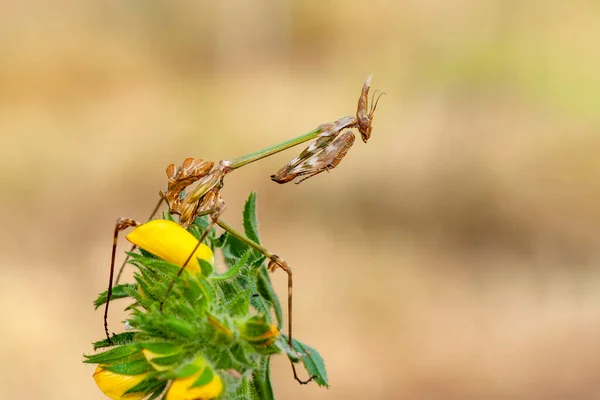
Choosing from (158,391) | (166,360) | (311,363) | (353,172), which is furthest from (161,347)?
(353,172)

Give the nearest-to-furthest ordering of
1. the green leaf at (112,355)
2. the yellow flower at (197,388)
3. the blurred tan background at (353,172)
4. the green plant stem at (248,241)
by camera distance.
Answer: the yellow flower at (197,388)
the green leaf at (112,355)
the green plant stem at (248,241)
the blurred tan background at (353,172)

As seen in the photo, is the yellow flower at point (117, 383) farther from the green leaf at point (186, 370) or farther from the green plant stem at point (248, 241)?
the green plant stem at point (248, 241)

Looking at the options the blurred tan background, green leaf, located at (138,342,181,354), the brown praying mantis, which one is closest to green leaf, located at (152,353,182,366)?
green leaf, located at (138,342,181,354)

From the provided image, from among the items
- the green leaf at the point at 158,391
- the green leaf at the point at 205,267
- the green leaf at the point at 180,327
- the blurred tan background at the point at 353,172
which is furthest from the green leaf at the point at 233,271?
the blurred tan background at the point at 353,172

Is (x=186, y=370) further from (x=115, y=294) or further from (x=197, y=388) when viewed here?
(x=115, y=294)

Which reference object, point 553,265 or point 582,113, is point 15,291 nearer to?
point 553,265

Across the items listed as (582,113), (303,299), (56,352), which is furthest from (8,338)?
(582,113)
